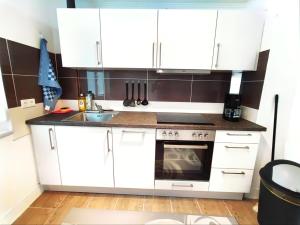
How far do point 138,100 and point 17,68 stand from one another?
1256 millimetres

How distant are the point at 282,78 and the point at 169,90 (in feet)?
3.68

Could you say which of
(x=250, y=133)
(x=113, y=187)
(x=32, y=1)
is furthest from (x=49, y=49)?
(x=250, y=133)

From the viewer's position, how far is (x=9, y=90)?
1351 millimetres

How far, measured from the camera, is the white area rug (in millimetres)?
1398

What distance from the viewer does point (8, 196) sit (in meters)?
1.37

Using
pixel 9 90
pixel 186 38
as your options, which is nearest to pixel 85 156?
pixel 9 90

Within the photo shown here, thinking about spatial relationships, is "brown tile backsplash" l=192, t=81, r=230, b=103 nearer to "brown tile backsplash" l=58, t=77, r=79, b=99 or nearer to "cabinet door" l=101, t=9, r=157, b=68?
"cabinet door" l=101, t=9, r=157, b=68

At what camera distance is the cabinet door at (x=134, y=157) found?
154 centimetres

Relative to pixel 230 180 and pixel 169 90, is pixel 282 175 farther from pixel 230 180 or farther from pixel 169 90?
pixel 169 90

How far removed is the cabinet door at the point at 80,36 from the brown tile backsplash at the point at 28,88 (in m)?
0.37

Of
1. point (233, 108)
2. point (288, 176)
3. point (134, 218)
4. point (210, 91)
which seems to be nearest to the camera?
point (288, 176)

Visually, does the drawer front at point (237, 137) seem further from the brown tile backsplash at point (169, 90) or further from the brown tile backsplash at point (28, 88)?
the brown tile backsplash at point (28, 88)

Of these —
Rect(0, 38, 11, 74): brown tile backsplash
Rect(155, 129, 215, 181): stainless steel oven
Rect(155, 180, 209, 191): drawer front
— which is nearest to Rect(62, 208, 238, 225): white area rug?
Rect(155, 180, 209, 191): drawer front

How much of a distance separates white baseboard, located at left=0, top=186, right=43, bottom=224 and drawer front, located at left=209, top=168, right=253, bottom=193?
1865 millimetres
